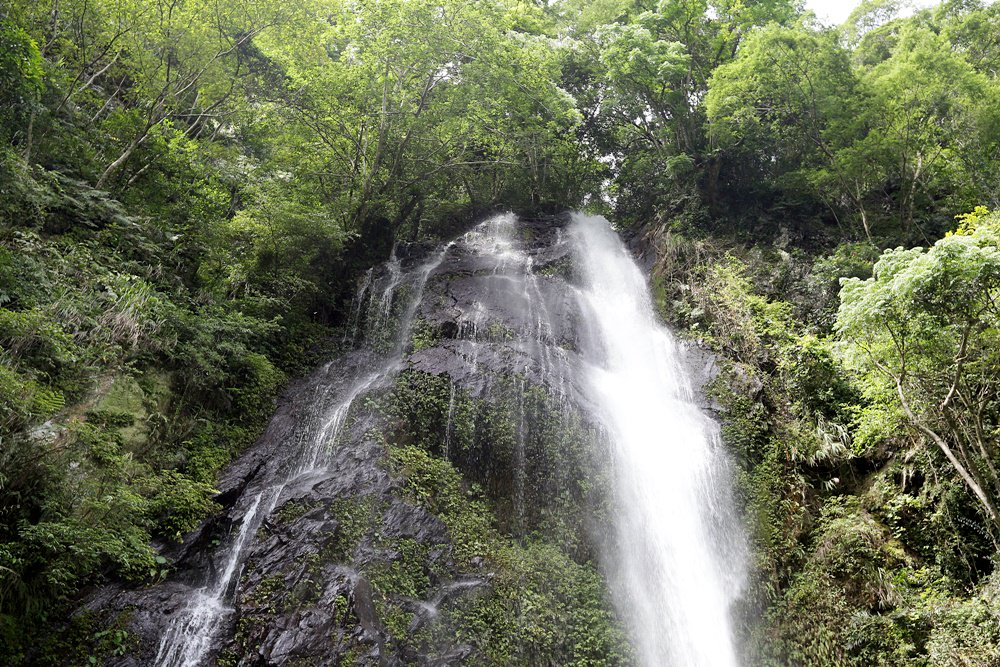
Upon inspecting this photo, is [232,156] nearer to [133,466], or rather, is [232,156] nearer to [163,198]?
[163,198]

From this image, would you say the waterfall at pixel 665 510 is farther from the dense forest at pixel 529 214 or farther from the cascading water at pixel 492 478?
the dense forest at pixel 529 214

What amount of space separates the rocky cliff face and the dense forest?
59cm

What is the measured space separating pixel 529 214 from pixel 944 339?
46.8 feet

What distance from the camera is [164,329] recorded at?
9.11 metres

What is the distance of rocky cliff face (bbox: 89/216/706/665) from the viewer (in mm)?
6855

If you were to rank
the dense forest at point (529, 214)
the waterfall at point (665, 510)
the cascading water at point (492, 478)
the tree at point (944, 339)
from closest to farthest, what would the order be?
the tree at point (944, 339)
the dense forest at point (529, 214)
the cascading water at point (492, 478)
the waterfall at point (665, 510)

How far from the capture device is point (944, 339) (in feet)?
23.5

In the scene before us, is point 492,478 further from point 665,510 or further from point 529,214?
A: point 529,214

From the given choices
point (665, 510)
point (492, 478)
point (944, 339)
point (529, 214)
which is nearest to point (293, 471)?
point (492, 478)

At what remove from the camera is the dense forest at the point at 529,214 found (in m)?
6.80

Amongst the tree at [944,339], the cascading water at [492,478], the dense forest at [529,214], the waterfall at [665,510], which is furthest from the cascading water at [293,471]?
the tree at [944,339]

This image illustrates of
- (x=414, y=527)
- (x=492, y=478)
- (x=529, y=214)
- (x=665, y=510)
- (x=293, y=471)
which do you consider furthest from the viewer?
(x=529, y=214)

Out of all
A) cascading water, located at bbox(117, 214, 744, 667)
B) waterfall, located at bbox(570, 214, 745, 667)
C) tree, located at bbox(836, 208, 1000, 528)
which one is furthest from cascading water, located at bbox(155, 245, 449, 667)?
tree, located at bbox(836, 208, 1000, 528)

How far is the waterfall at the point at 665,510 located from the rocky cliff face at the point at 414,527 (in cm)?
46
